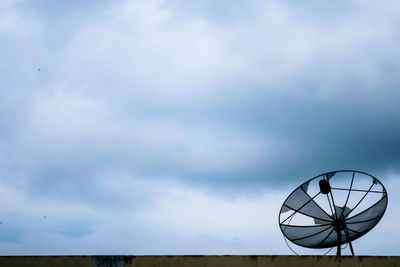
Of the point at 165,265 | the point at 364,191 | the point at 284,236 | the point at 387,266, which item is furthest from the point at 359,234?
the point at 165,265

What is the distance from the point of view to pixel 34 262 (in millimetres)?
5125

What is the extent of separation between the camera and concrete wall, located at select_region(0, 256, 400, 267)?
4559 mm

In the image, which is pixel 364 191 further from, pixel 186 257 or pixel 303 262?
pixel 186 257

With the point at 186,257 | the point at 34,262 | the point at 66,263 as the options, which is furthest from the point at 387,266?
the point at 34,262

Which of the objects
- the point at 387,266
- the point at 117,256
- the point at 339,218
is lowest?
the point at 387,266

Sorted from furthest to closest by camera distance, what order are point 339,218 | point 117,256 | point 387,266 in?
point 339,218
point 117,256
point 387,266

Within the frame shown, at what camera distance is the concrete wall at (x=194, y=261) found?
15.0 ft

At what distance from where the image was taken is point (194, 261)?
4.77m

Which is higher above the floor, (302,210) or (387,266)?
(302,210)

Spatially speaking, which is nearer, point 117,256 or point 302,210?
point 117,256

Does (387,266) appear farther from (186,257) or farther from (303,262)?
(186,257)

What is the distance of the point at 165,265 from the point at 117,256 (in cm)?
76

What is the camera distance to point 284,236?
10.1 m

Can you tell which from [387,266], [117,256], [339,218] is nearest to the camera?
[387,266]
